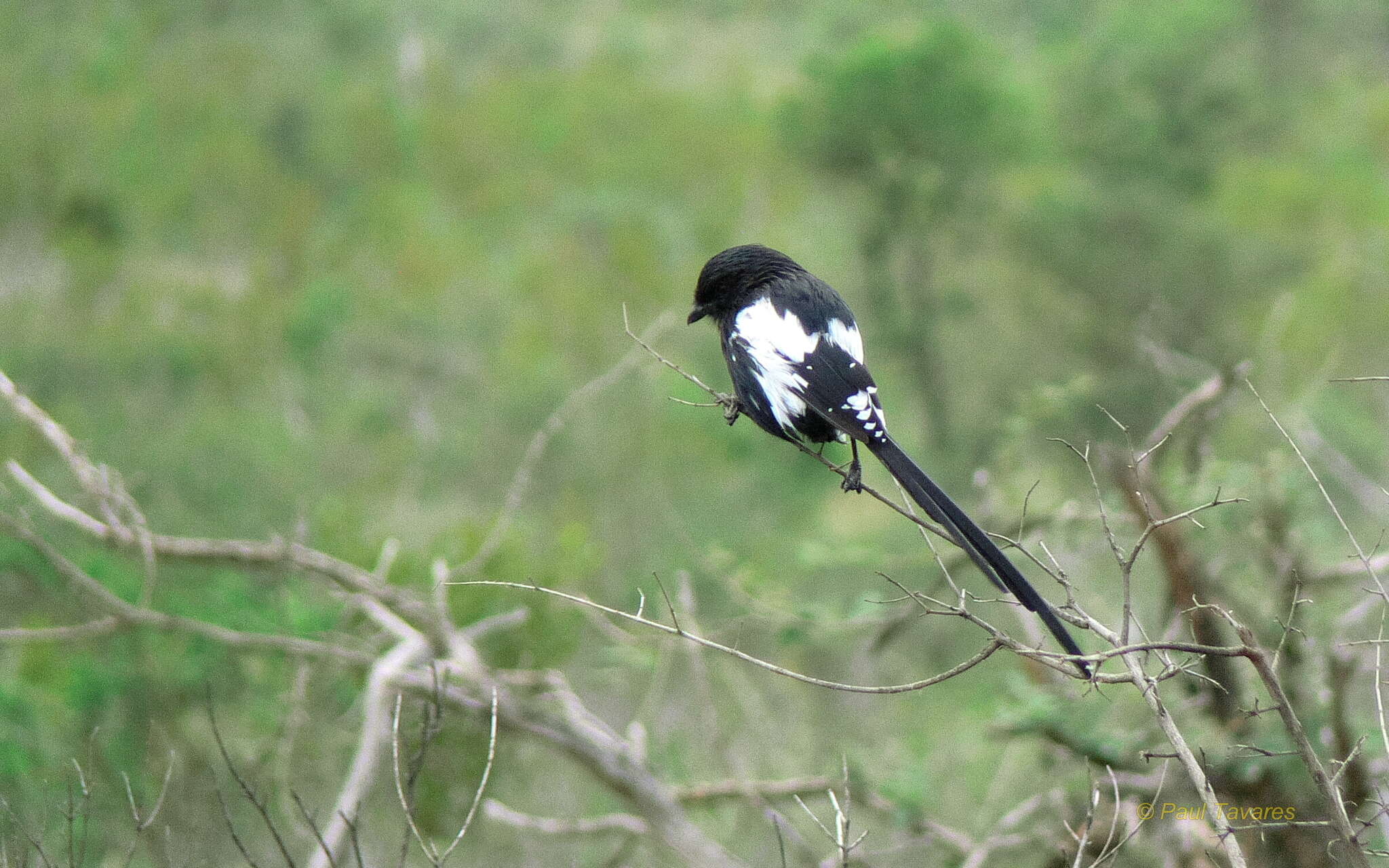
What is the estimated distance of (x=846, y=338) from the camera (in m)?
3.24

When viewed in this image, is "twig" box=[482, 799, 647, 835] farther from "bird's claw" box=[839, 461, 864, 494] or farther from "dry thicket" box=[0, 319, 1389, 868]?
"bird's claw" box=[839, 461, 864, 494]

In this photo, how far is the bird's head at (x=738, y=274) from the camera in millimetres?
3510

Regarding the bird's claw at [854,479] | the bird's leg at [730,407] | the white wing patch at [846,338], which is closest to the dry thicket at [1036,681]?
the bird's leg at [730,407]

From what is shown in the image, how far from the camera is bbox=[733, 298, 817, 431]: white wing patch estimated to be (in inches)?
124

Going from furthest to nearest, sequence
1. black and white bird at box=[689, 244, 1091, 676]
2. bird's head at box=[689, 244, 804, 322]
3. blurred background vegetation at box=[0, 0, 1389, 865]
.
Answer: blurred background vegetation at box=[0, 0, 1389, 865] < bird's head at box=[689, 244, 804, 322] < black and white bird at box=[689, 244, 1091, 676]

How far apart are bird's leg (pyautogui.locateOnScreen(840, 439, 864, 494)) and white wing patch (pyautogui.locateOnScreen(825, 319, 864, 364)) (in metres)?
0.25

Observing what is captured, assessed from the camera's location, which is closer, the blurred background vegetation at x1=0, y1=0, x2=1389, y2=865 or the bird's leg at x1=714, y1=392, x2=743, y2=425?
the bird's leg at x1=714, y1=392, x2=743, y2=425

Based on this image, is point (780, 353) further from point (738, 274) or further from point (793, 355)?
point (738, 274)

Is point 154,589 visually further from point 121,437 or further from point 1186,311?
point 1186,311

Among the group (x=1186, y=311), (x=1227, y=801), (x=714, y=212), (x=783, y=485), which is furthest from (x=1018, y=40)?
(x=1227, y=801)

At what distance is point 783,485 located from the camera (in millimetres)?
17922

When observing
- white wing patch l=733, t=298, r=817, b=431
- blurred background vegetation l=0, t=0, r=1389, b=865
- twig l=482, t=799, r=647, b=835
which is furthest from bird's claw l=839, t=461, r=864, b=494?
twig l=482, t=799, r=647, b=835

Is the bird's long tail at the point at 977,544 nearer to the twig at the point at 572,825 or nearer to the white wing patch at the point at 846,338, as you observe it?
the white wing patch at the point at 846,338

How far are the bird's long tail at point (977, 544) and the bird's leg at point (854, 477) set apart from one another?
0.13 meters
